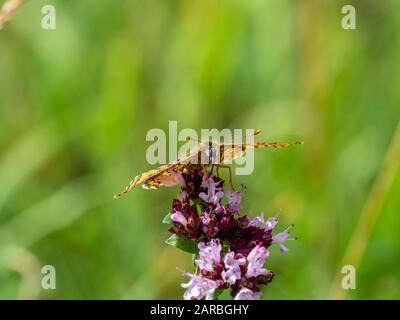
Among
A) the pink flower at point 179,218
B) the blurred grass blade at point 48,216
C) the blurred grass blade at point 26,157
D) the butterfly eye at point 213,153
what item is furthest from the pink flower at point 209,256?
the blurred grass blade at point 26,157

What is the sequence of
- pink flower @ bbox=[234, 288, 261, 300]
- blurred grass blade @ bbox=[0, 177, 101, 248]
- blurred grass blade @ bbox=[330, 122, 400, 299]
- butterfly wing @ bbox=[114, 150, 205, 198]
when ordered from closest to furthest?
pink flower @ bbox=[234, 288, 261, 300] → butterfly wing @ bbox=[114, 150, 205, 198] → blurred grass blade @ bbox=[330, 122, 400, 299] → blurred grass blade @ bbox=[0, 177, 101, 248]

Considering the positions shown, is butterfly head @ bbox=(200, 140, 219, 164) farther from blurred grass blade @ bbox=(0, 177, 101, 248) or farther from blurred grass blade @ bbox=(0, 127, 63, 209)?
blurred grass blade @ bbox=(0, 127, 63, 209)

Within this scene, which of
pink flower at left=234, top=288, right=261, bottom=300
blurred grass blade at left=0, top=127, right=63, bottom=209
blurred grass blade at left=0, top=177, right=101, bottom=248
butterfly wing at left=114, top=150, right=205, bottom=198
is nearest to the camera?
pink flower at left=234, top=288, right=261, bottom=300

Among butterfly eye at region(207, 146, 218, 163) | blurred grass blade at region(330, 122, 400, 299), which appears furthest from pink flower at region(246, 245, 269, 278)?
blurred grass blade at region(330, 122, 400, 299)

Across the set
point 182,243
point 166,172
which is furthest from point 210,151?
point 182,243

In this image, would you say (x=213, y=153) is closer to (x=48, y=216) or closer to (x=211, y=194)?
(x=211, y=194)

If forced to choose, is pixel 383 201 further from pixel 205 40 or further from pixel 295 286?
pixel 205 40
